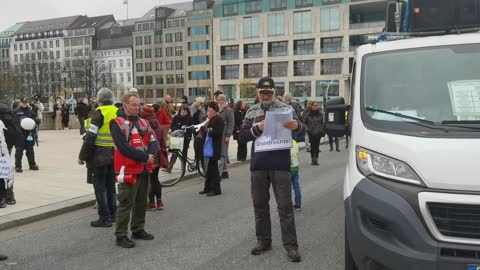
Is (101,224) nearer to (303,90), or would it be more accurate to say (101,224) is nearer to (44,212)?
(44,212)

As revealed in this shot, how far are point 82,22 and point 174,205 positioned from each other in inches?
5574

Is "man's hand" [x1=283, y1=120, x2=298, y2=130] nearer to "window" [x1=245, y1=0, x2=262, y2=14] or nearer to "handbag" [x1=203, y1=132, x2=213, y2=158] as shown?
"handbag" [x1=203, y1=132, x2=213, y2=158]

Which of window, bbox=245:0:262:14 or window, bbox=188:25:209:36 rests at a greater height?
window, bbox=245:0:262:14

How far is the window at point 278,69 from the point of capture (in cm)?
8306

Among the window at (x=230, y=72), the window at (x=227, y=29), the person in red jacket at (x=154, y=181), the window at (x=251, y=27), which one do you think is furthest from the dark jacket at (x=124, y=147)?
the window at (x=227, y=29)

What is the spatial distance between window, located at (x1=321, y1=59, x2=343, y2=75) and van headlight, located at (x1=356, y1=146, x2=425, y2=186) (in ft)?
251

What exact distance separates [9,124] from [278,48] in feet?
255

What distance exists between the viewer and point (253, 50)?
281 ft

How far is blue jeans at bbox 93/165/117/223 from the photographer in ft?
21.8

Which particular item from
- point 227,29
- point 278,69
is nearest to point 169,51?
point 227,29

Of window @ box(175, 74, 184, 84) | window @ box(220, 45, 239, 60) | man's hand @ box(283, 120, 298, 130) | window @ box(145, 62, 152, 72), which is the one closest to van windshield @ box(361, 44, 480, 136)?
man's hand @ box(283, 120, 298, 130)

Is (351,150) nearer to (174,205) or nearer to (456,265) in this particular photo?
(456,265)

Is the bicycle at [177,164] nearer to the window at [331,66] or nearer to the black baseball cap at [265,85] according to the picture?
the black baseball cap at [265,85]

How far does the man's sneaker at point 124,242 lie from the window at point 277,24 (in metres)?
79.3
